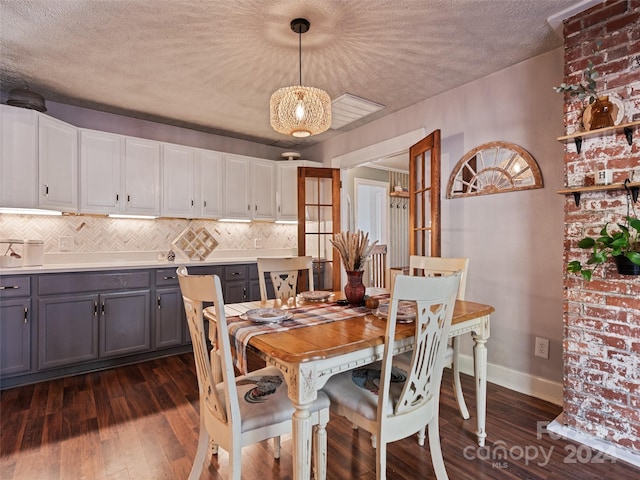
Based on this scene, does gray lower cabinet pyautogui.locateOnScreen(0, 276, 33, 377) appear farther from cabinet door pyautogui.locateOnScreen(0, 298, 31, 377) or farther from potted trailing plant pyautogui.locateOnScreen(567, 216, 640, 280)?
potted trailing plant pyautogui.locateOnScreen(567, 216, 640, 280)

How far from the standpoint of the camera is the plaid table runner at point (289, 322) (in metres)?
1.47

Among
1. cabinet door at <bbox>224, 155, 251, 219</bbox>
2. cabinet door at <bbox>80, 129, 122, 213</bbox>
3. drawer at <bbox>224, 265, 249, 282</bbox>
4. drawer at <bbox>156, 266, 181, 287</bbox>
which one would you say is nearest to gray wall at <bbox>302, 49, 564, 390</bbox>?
drawer at <bbox>224, 265, 249, 282</bbox>

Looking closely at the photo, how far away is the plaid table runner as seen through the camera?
1470 millimetres

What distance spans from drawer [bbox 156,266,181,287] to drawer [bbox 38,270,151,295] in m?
0.09

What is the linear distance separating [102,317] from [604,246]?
3870 mm

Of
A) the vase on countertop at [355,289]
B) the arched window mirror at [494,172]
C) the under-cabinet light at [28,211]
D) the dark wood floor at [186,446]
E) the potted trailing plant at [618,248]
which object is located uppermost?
the arched window mirror at [494,172]

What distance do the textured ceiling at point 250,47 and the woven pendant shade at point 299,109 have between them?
1.42 ft

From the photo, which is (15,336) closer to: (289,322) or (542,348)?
(289,322)

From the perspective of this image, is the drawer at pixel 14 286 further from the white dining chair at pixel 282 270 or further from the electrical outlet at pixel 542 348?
the electrical outlet at pixel 542 348

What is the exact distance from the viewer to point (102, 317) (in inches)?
124

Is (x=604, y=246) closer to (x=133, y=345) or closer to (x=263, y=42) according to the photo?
(x=263, y=42)

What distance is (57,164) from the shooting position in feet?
10.3

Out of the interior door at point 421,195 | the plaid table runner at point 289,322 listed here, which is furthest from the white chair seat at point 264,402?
the interior door at point 421,195

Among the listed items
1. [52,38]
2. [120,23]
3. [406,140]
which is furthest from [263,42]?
[406,140]
